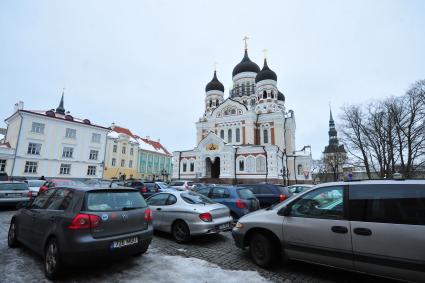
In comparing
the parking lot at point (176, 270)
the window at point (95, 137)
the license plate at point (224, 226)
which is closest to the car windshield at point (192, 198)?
the license plate at point (224, 226)

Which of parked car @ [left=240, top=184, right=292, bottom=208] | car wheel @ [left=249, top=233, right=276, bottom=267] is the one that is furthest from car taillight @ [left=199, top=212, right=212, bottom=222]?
parked car @ [left=240, top=184, right=292, bottom=208]

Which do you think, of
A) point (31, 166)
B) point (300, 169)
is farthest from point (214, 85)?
point (31, 166)

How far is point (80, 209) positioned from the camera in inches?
164

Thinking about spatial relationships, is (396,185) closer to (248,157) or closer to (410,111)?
(410,111)

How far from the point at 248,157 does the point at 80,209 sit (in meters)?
33.4

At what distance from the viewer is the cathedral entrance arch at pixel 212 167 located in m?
39.3

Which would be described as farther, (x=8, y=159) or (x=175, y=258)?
(x=8, y=159)

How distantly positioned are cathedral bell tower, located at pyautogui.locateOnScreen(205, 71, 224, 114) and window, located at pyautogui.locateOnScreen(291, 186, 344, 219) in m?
46.2

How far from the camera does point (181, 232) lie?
6793mm

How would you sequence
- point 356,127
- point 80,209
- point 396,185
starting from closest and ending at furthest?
1. point 396,185
2. point 80,209
3. point 356,127

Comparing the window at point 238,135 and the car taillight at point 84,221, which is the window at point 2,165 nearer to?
the window at point 238,135

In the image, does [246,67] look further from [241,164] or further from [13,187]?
[13,187]

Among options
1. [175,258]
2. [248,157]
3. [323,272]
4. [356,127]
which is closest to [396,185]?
[323,272]

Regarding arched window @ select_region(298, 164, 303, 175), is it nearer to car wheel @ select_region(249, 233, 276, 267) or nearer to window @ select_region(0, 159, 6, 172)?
car wheel @ select_region(249, 233, 276, 267)
